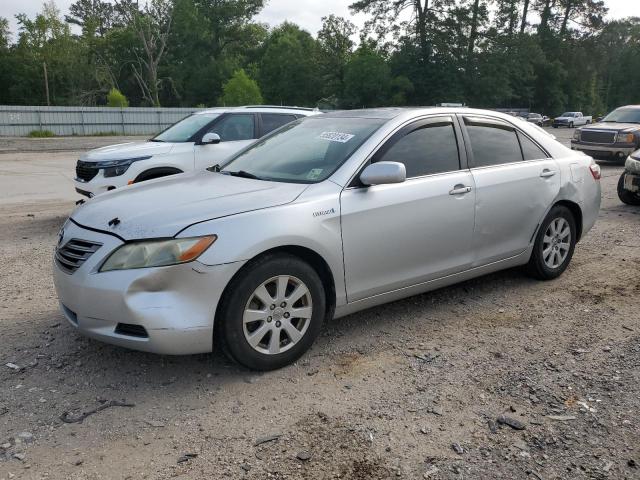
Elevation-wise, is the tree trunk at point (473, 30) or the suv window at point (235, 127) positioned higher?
the tree trunk at point (473, 30)

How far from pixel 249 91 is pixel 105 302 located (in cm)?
4502

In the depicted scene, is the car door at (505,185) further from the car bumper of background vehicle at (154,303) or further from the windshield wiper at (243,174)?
the car bumper of background vehicle at (154,303)

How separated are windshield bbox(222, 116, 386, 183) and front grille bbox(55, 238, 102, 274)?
1.31 m

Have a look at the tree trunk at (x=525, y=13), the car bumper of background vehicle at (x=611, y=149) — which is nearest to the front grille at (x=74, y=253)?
the car bumper of background vehicle at (x=611, y=149)

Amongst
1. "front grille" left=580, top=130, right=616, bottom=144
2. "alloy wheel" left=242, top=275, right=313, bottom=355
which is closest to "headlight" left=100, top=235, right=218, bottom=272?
"alloy wheel" left=242, top=275, right=313, bottom=355

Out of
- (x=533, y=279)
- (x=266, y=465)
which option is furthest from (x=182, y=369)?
(x=533, y=279)

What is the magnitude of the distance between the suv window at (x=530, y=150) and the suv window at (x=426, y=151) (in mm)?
894

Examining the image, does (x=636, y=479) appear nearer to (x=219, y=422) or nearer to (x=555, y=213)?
Result: (x=219, y=422)

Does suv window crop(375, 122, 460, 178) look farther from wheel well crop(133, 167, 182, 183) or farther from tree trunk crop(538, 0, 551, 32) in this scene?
tree trunk crop(538, 0, 551, 32)

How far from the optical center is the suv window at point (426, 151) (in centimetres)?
432

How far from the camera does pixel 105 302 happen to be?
3342mm

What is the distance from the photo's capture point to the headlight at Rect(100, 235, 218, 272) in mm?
3305

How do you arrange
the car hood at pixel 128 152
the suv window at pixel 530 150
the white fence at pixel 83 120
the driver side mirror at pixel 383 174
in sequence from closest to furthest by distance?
1. the driver side mirror at pixel 383 174
2. the suv window at pixel 530 150
3. the car hood at pixel 128 152
4. the white fence at pixel 83 120

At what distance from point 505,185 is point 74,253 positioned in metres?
3.34
